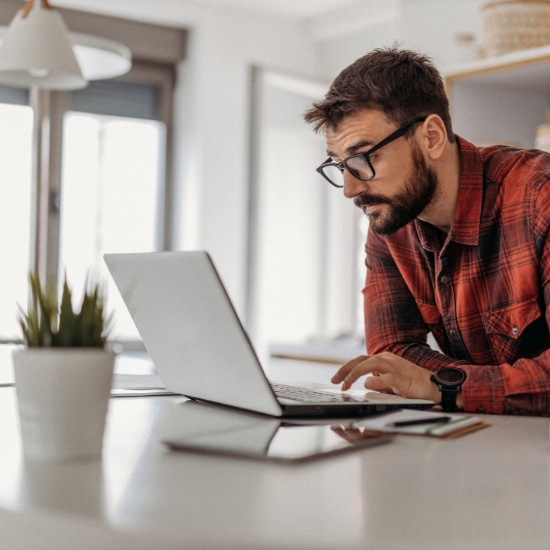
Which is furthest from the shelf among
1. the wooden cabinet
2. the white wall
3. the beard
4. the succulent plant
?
the succulent plant

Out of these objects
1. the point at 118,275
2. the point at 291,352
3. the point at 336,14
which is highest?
the point at 336,14

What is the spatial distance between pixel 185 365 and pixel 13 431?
11.6 inches

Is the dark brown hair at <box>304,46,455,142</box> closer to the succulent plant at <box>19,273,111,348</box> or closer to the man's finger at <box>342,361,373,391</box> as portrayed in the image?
the man's finger at <box>342,361,373,391</box>

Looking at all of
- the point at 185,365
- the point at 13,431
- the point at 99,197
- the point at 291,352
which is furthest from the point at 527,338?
the point at 99,197

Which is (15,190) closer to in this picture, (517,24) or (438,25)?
(438,25)

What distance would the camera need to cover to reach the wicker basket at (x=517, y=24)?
279 centimetres

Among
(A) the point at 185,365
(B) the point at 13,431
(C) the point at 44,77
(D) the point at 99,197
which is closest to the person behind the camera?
(B) the point at 13,431

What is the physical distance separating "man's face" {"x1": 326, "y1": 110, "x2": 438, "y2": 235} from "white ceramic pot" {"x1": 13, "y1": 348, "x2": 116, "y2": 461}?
3.10 feet

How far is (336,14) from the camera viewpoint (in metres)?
4.43

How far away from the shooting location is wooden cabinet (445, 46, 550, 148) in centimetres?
296

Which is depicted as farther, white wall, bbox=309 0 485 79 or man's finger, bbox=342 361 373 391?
A: white wall, bbox=309 0 485 79

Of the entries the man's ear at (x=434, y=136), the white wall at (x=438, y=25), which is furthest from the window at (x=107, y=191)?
the man's ear at (x=434, y=136)

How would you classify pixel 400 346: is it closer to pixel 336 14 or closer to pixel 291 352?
pixel 291 352

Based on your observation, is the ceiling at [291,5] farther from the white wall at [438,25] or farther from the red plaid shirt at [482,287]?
the red plaid shirt at [482,287]
